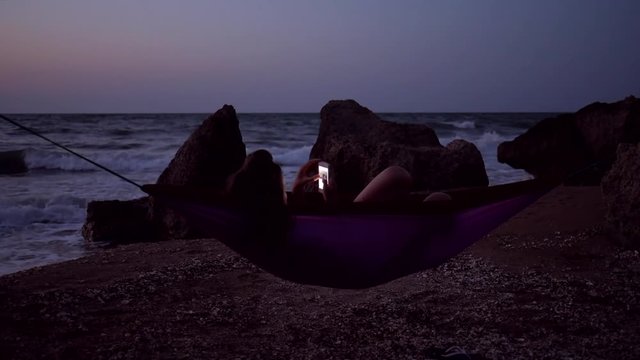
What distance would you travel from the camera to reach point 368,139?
23.2 ft

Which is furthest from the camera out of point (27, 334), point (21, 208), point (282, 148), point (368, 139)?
point (282, 148)

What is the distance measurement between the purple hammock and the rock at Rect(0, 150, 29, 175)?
10.2m

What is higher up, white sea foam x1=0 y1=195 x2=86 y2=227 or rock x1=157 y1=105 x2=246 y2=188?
rock x1=157 y1=105 x2=246 y2=188

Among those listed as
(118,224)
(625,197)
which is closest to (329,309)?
(625,197)

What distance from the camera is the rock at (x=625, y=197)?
3.58 meters

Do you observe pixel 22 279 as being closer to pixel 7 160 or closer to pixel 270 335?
pixel 270 335

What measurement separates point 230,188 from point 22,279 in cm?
205

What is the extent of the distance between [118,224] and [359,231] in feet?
11.8

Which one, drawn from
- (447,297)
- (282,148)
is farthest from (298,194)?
(282,148)

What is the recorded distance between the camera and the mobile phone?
9.23 ft

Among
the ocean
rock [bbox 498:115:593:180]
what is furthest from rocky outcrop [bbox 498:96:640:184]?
the ocean

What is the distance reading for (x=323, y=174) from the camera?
112 inches

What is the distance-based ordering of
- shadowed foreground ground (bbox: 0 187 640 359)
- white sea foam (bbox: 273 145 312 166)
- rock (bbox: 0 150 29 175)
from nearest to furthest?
shadowed foreground ground (bbox: 0 187 640 359) < rock (bbox: 0 150 29 175) < white sea foam (bbox: 273 145 312 166)

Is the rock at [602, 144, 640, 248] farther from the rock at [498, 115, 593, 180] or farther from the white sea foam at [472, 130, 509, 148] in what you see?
the white sea foam at [472, 130, 509, 148]
